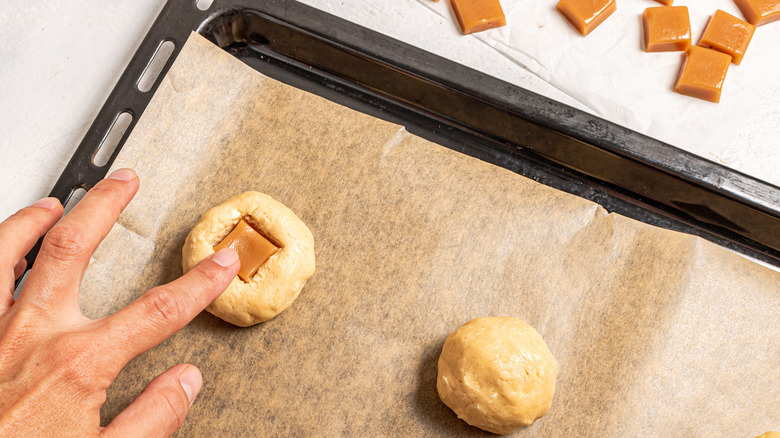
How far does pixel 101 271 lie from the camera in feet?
5.45

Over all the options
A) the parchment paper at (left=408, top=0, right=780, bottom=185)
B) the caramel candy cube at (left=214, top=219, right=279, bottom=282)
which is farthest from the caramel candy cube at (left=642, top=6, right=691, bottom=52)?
the caramel candy cube at (left=214, top=219, right=279, bottom=282)

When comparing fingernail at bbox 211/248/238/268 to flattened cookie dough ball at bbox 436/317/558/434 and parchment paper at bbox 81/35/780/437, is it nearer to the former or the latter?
parchment paper at bbox 81/35/780/437

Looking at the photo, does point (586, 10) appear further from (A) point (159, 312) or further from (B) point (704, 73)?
(A) point (159, 312)

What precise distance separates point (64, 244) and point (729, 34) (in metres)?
2.40

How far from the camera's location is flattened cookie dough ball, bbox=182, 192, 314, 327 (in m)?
1.59

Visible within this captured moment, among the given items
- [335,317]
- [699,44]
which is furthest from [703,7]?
[335,317]

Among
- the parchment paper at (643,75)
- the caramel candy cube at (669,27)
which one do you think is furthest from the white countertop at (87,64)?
the caramel candy cube at (669,27)

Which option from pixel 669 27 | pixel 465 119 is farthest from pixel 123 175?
pixel 669 27

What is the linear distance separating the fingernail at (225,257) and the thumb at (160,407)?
0.98ft

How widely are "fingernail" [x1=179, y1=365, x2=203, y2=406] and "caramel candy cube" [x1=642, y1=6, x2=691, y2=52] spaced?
2.01 meters

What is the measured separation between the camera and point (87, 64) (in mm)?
2172

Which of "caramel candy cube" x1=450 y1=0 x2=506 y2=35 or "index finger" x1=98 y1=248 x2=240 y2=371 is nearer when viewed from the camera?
"index finger" x1=98 y1=248 x2=240 y2=371

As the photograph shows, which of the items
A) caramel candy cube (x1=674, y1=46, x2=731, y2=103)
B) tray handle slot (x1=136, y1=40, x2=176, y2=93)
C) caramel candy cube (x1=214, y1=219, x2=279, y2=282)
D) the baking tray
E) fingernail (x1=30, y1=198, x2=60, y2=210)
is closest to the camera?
fingernail (x1=30, y1=198, x2=60, y2=210)

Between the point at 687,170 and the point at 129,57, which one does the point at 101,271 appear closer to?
the point at 129,57
